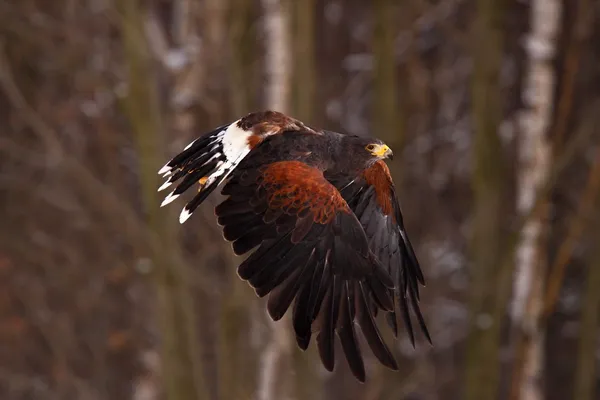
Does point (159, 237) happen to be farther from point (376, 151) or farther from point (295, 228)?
point (295, 228)

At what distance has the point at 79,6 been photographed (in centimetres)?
1091

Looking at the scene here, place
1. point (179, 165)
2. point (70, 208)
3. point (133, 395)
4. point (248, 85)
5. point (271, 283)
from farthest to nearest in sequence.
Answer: point (133, 395) → point (70, 208) → point (248, 85) → point (179, 165) → point (271, 283)

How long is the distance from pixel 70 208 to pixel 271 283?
20.6 feet

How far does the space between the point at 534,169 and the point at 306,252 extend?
458 cm

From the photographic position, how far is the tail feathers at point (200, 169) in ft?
14.6

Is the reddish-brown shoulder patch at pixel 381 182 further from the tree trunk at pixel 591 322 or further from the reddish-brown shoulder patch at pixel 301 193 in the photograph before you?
the tree trunk at pixel 591 322

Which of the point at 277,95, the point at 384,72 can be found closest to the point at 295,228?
the point at 277,95

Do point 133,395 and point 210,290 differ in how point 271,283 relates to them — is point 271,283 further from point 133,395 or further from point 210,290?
point 133,395

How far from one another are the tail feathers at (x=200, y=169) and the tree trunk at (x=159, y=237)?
376 cm

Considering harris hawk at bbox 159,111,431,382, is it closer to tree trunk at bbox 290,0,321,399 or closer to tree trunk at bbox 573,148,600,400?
tree trunk at bbox 290,0,321,399

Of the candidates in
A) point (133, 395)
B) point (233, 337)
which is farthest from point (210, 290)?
point (133, 395)

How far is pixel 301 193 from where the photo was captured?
455 cm

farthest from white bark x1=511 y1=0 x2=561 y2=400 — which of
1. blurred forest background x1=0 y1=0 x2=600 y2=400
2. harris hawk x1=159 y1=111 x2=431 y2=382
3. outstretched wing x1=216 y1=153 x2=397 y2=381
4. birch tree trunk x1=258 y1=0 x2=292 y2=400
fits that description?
outstretched wing x1=216 y1=153 x2=397 y2=381

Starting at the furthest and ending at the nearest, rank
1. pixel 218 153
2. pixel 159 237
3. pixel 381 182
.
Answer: pixel 159 237 → pixel 381 182 → pixel 218 153
